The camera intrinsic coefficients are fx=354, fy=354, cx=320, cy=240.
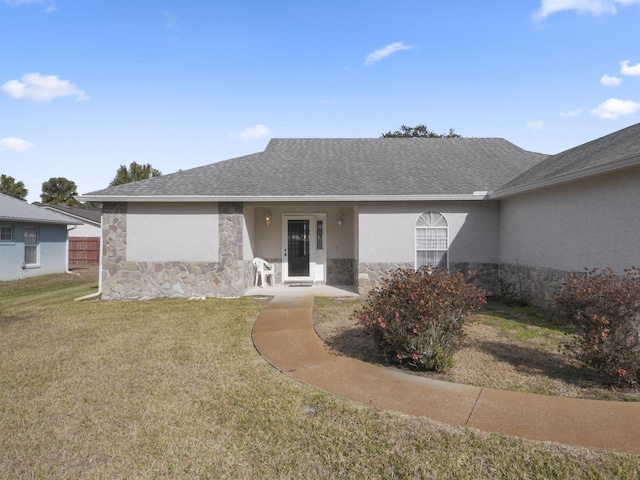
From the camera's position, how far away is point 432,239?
10719 millimetres

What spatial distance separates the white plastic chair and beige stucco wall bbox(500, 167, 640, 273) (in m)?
7.45

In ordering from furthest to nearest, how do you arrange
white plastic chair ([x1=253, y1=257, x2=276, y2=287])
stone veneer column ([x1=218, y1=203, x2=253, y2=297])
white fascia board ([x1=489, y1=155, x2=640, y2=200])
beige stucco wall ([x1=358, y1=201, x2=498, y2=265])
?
white plastic chair ([x1=253, y1=257, x2=276, y2=287])
beige stucco wall ([x1=358, y1=201, x2=498, y2=265])
stone veneer column ([x1=218, y1=203, x2=253, y2=297])
white fascia board ([x1=489, y1=155, x2=640, y2=200])


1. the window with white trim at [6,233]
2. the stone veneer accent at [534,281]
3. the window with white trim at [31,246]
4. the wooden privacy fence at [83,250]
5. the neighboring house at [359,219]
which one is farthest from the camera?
the wooden privacy fence at [83,250]

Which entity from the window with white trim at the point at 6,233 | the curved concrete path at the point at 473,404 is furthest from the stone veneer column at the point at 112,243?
the window with white trim at the point at 6,233

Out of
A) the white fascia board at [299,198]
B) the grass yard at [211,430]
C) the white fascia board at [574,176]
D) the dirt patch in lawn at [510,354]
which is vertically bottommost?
the grass yard at [211,430]

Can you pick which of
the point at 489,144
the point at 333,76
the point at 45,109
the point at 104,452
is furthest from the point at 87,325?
the point at 489,144

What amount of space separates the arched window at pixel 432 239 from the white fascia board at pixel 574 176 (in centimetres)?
178

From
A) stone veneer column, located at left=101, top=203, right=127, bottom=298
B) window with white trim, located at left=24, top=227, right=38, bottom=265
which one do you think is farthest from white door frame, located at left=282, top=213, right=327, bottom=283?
window with white trim, located at left=24, top=227, right=38, bottom=265

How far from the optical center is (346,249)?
41.9 ft

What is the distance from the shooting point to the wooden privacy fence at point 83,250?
940 inches

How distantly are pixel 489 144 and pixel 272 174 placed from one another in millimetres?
9495

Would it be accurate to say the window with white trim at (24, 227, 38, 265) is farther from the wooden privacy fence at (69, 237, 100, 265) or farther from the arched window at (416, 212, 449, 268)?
the arched window at (416, 212, 449, 268)

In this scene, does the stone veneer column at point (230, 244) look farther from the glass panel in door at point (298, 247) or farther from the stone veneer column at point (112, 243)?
the stone veneer column at point (112, 243)

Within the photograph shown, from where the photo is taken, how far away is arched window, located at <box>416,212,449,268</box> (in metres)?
10.7
